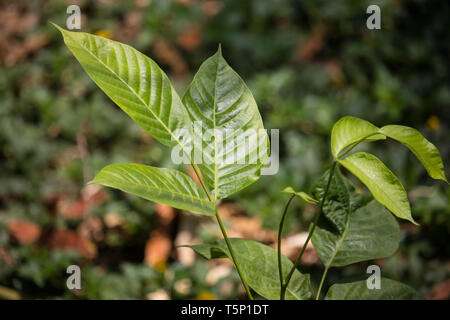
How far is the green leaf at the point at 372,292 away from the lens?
2.21ft

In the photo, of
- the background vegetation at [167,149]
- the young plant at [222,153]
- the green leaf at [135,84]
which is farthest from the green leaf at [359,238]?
the background vegetation at [167,149]

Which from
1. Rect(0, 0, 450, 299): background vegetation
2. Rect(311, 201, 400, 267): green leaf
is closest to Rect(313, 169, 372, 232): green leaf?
Rect(311, 201, 400, 267): green leaf

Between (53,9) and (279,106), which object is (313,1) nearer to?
(279,106)

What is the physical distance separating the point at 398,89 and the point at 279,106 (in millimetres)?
532

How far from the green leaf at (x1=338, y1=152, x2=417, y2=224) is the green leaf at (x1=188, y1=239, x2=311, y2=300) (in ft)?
0.72

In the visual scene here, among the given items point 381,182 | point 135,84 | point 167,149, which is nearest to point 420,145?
point 381,182

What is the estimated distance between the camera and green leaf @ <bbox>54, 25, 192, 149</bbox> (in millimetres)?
534

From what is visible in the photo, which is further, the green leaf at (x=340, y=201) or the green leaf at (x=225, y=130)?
the green leaf at (x=340, y=201)

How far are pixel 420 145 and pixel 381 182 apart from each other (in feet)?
0.21

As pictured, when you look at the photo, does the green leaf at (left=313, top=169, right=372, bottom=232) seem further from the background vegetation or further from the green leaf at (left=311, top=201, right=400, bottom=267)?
the background vegetation

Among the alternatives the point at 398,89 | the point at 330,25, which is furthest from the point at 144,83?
the point at 330,25

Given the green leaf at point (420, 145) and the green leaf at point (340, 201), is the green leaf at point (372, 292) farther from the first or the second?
the green leaf at point (420, 145)

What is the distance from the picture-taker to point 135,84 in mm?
550

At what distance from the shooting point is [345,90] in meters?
2.08
